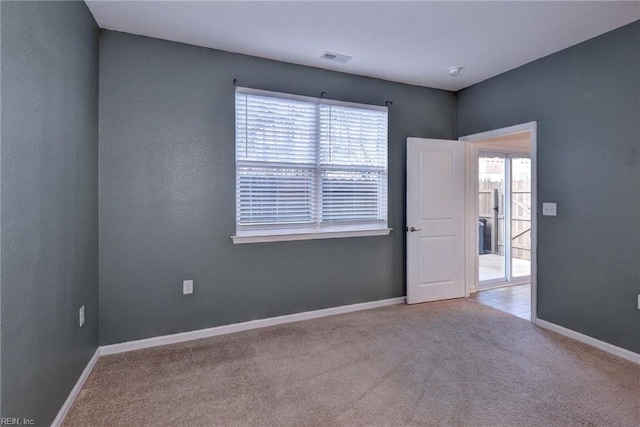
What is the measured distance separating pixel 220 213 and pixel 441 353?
225 cm

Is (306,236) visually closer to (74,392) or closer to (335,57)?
(335,57)

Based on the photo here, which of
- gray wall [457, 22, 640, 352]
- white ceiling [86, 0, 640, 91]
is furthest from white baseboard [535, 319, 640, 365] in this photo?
white ceiling [86, 0, 640, 91]

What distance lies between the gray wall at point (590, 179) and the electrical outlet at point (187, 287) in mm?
3382

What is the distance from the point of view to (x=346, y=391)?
2.17m

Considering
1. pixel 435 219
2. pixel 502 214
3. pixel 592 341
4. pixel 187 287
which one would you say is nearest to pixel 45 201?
pixel 187 287

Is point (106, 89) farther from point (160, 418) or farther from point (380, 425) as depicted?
point (380, 425)

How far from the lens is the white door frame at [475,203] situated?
3.37 meters

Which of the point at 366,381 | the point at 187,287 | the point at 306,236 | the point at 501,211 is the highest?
the point at 501,211

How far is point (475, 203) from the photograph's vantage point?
4340 millimetres

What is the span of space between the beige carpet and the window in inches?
42.1

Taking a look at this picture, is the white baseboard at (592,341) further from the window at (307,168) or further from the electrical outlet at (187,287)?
the electrical outlet at (187,287)

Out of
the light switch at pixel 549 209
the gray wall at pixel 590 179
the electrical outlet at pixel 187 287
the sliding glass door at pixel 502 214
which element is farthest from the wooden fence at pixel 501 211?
the electrical outlet at pixel 187 287

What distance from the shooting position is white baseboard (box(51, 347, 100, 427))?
1.83 m

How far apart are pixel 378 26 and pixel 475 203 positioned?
266 centimetres
